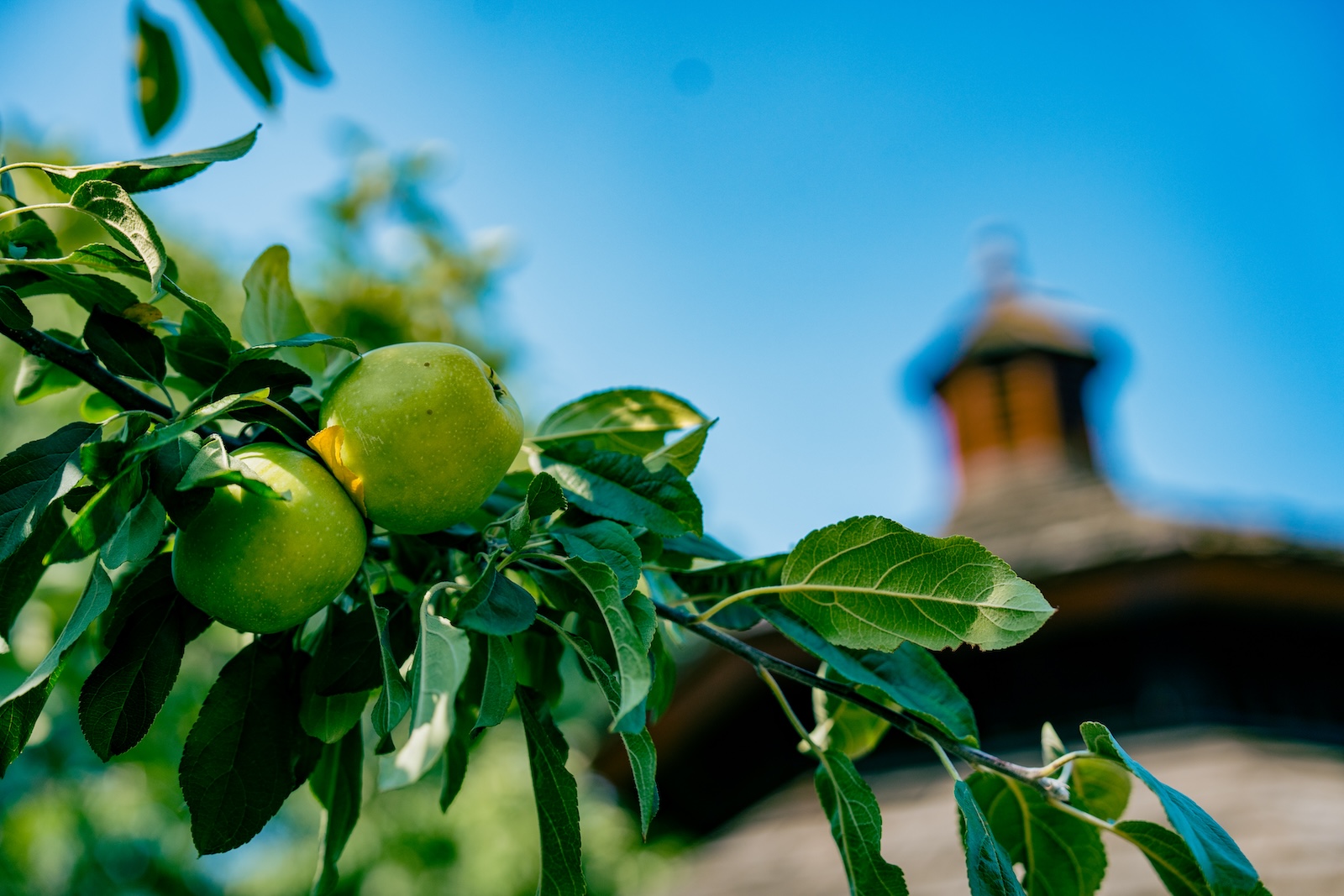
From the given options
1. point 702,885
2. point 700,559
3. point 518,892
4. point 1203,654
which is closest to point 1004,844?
point 700,559

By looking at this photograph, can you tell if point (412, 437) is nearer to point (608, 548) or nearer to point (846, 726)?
point (608, 548)

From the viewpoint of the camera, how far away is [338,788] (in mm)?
742

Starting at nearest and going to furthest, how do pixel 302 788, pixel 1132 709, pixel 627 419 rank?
pixel 627 419 → pixel 1132 709 → pixel 302 788

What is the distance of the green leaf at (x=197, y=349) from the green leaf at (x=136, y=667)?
5.1 inches

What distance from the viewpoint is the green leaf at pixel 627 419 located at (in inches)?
29.9

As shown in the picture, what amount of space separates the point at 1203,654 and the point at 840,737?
3.86 meters

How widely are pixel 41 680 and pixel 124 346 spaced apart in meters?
0.22

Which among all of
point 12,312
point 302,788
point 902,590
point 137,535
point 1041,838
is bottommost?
point 302,788

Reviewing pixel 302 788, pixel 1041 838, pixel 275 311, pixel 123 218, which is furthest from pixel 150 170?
pixel 302 788

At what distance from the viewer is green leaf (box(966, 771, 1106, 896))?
2.30 ft

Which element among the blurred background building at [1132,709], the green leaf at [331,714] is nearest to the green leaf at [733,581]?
the green leaf at [331,714]

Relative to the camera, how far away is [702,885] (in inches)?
185

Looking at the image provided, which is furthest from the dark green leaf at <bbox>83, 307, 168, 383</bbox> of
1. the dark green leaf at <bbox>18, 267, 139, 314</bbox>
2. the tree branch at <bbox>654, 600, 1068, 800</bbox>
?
the tree branch at <bbox>654, 600, 1068, 800</bbox>

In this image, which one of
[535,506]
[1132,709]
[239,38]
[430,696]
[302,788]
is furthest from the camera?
[302,788]
